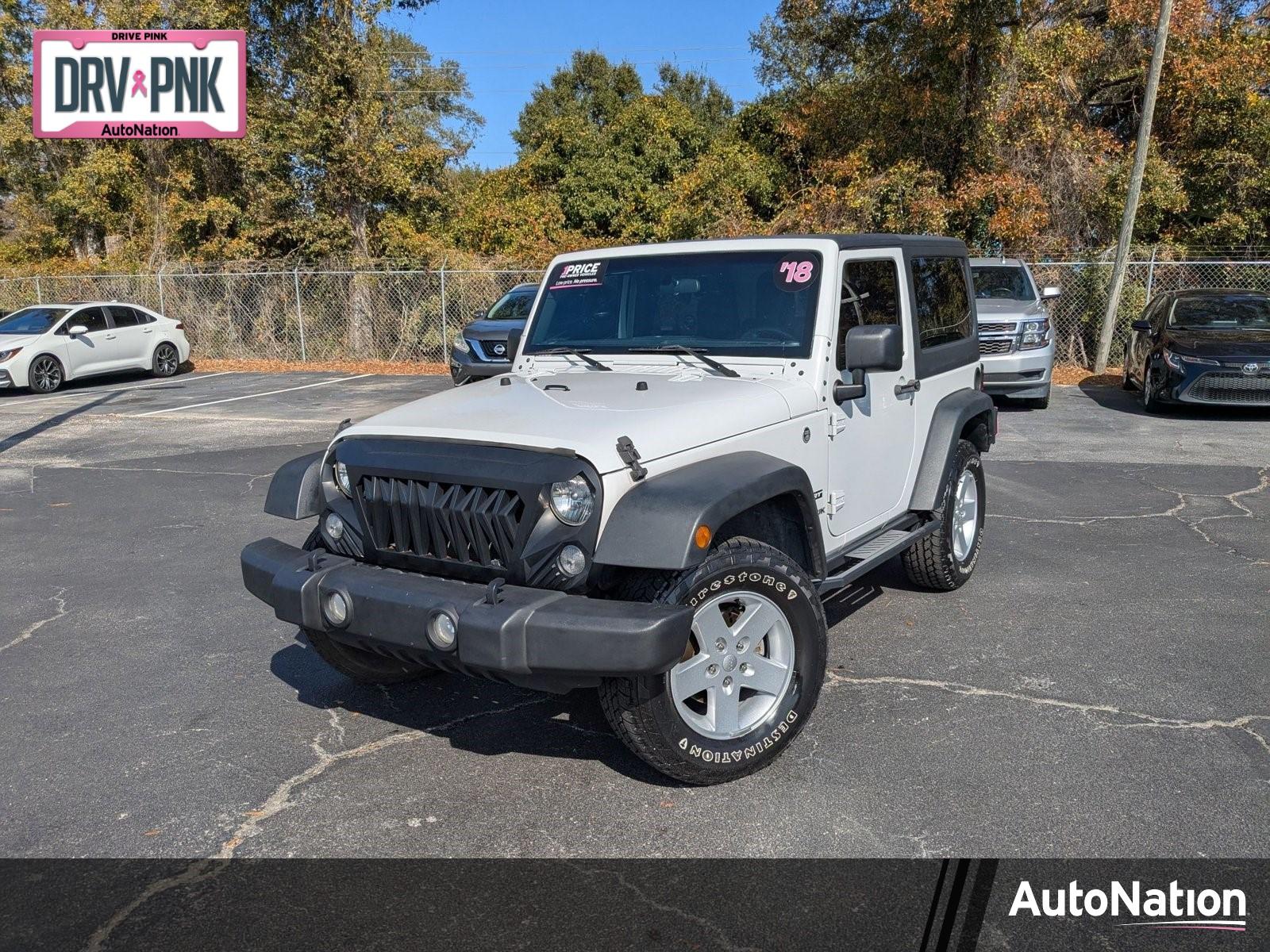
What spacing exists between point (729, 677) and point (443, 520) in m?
1.16

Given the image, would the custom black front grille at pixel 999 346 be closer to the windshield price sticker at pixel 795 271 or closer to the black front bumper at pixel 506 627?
the windshield price sticker at pixel 795 271

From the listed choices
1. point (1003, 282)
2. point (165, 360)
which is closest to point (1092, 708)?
point (1003, 282)

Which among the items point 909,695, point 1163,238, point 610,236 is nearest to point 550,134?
point 610,236

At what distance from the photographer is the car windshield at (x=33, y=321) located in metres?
17.9

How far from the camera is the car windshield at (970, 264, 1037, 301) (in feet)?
47.1

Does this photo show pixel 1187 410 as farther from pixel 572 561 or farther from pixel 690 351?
pixel 572 561

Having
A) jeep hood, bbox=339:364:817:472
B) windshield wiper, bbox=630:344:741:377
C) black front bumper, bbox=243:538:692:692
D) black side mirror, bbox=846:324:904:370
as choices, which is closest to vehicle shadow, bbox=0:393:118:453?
jeep hood, bbox=339:364:817:472

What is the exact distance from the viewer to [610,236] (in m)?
27.6

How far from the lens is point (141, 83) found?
70.6 ft

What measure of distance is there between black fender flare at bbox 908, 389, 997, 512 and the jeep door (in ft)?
0.34

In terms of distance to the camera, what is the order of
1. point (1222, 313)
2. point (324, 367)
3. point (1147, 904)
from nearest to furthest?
point (1147, 904)
point (1222, 313)
point (324, 367)

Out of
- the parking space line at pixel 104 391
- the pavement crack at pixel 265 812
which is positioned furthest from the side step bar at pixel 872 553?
the parking space line at pixel 104 391

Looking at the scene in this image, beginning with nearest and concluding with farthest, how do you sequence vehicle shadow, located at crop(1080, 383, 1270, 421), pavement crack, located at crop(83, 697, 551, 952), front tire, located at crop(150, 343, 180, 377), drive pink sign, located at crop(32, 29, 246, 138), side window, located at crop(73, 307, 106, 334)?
pavement crack, located at crop(83, 697, 551, 952) < vehicle shadow, located at crop(1080, 383, 1270, 421) < side window, located at crop(73, 307, 106, 334) < front tire, located at crop(150, 343, 180, 377) < drive pink sign, located at crop(32, 29, 246, 138)

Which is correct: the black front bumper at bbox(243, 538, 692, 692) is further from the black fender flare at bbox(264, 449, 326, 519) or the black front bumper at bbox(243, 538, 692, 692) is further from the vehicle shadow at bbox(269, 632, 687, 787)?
the vehicle shadow at bbox(269, 632, 687, 787)
